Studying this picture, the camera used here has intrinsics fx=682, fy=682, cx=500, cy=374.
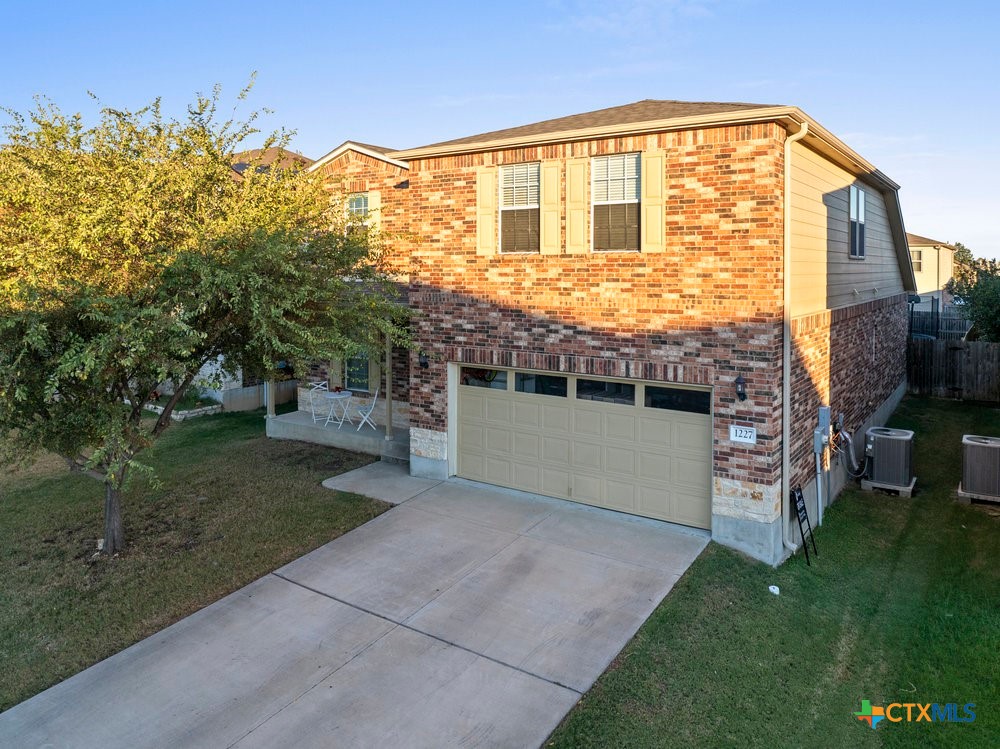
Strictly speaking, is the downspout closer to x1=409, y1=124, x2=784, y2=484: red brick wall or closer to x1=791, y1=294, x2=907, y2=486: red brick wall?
x1=409, y1=124, x2=784, y2=484: red brick wall

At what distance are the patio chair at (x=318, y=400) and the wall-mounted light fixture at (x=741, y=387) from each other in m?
9.81

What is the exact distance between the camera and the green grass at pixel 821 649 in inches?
225

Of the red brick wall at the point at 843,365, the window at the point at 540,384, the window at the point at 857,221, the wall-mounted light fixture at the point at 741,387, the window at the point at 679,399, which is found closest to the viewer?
the wall-mounted light fixture at the point at 741,387

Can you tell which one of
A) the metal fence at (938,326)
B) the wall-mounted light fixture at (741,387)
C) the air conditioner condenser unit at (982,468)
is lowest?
the air conditioner condenser unit at (982,468)

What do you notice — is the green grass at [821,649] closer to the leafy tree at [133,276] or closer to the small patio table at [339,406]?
the leafy tree at [133,276]

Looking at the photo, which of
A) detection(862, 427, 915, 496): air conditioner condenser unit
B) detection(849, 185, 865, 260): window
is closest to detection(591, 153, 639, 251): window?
detection(849, 185, 865, 260): window

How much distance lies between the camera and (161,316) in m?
7.11

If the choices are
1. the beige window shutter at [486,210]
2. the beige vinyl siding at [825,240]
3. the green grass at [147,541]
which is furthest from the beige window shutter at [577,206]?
the green grass at [147,541]

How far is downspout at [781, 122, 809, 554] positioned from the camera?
8586 mm

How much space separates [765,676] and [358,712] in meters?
3.75

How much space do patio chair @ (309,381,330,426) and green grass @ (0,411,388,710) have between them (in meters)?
1.65

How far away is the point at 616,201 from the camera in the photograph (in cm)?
956

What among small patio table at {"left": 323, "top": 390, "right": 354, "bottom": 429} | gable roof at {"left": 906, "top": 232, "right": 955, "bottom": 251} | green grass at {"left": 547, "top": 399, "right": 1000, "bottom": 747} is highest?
gable roof at {"left": 906, "top": 232, "right": 955, "bottom": 251}

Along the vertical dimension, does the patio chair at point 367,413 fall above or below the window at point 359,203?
below
